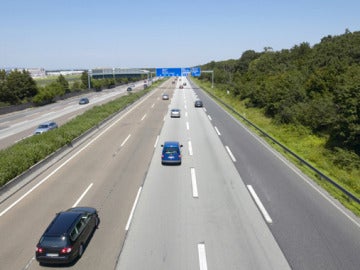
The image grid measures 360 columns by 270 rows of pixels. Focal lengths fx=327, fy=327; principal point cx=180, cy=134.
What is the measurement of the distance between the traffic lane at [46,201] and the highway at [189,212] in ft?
0.17

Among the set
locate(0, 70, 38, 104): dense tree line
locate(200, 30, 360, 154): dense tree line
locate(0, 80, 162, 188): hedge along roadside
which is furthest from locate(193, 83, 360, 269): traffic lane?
locate(0, 70, 38, 104): dense tree line

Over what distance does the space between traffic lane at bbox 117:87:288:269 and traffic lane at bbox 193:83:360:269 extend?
2.62 feet

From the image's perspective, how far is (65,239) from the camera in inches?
450

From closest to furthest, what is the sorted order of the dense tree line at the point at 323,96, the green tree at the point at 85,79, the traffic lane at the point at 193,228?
the traffic lane at the point at 193,228, the dense tree line at the point at 323,96, the green tree at the point at 85,79

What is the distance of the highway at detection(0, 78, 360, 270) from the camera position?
12.0 meters

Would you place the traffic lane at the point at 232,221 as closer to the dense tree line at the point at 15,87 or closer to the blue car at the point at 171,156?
the blue car at the point at 171,156

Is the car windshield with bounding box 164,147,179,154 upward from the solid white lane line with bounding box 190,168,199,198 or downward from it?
upward

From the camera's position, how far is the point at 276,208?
53.2 feet

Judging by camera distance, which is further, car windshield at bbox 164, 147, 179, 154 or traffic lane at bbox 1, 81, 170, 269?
car windshield at bbox 164, 147, 179, 154

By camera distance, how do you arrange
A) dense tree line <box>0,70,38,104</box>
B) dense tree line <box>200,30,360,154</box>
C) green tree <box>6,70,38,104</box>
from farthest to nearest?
green tree <box>6,70,38,104</box> < dense tree line <box>0,70,38,104</box> < dense tree line <box>200,30,360,154</box>

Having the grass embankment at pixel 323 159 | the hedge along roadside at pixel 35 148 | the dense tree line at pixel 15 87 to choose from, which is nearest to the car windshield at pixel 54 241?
the hedge along roadside at pixel 35 148

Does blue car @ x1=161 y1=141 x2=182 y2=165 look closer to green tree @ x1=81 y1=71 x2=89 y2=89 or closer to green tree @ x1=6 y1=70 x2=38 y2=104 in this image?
green tree @ x1=6 y1=70 x2=38 y2=104

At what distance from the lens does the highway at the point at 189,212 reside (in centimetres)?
1205

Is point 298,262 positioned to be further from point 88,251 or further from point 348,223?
point 88,251
